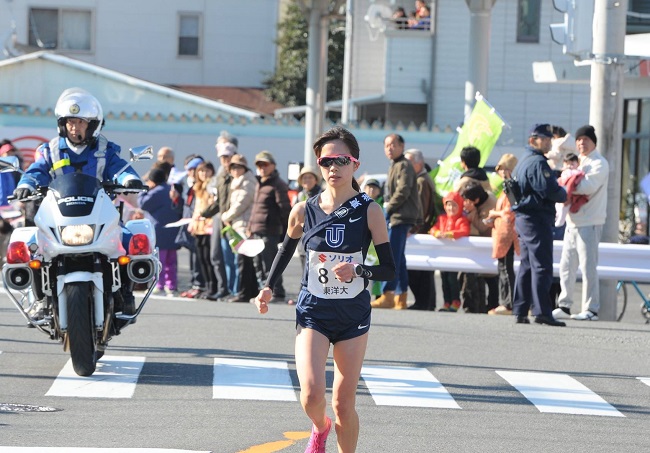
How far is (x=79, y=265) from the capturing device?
1070cm

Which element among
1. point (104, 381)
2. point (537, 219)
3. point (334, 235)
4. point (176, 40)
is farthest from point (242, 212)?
point (176, 40)

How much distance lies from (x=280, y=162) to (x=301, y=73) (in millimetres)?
15599

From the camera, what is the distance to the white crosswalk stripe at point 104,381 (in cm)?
1012

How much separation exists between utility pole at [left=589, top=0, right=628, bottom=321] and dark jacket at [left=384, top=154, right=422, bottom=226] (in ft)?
7.18

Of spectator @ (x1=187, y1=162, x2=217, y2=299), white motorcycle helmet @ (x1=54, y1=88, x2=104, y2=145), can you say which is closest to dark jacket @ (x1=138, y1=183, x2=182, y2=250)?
spectator @ (x1=187, y1=162, x2=217, y2=299)

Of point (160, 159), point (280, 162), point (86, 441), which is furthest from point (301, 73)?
point (86, 441)

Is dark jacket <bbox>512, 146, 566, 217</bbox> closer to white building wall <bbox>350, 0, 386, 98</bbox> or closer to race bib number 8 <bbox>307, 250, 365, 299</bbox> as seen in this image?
race bib number 8 <bbox>307, 250, 365, 299</bbox>

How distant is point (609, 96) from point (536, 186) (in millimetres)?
2709

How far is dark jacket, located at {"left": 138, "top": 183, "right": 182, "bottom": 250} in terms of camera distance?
19.2 metres

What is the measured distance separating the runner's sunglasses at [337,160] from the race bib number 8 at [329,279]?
47cm

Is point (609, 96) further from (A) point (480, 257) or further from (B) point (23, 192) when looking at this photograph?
(B) point (23, 192)

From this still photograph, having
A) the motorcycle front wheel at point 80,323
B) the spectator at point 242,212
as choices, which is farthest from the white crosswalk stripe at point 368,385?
the spectator at point 242,212

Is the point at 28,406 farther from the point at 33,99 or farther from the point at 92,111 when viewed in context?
the point at 33,99

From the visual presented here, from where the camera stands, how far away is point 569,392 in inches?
433
